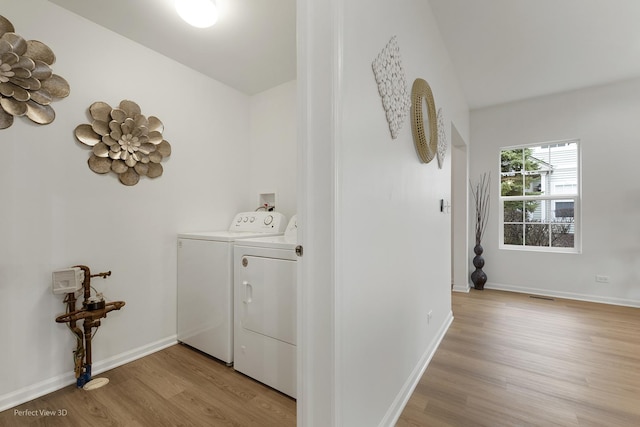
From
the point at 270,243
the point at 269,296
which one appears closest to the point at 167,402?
the point at 269,296

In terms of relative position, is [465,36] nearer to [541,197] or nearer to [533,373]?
[541,197]

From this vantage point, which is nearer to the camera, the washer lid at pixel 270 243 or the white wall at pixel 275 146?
the washer lid at pixel 270 243

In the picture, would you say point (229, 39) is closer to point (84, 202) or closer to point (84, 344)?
point (84, 202)

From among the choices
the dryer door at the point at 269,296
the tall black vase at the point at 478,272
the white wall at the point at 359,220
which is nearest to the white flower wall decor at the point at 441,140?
the white wall at the point at 359,220

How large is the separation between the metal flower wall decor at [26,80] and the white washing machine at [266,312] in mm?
1430

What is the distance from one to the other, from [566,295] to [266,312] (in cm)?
402

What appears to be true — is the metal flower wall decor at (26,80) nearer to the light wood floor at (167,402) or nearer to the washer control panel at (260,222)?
the washer control panel at (260,222)

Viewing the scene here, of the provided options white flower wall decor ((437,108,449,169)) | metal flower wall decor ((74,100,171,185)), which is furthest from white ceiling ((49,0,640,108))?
white flower wall decor ((437,108,449,169))

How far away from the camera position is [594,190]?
3.34 m

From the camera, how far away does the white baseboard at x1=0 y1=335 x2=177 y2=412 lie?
1504 millimetres

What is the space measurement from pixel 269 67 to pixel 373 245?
82.1 inches

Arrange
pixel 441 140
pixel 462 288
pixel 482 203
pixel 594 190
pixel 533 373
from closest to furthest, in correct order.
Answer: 1. pixel 533 373
2. pixel 441 140
3. pixel 594 190
4. pixel 462 288
5. pixel 482 203

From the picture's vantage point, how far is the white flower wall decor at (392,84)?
1.24 meters

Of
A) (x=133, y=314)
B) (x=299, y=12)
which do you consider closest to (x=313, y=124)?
(x=299, y=12)
